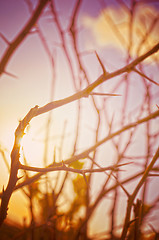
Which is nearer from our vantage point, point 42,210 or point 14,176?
point 14,176

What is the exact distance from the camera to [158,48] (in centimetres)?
59

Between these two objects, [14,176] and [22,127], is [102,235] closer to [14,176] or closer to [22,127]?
[14,176]

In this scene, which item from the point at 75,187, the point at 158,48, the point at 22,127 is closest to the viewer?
the point at 158,48

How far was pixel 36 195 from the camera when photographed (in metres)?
2.49

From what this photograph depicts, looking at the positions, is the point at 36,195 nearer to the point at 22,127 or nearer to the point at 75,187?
the point at 75,187

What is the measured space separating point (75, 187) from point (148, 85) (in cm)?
177

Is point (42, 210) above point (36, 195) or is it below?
below

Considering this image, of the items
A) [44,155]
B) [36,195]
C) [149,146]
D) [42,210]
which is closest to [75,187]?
[36,195]

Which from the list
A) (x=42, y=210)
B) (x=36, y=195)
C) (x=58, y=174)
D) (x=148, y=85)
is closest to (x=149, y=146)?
(x=148, y=85)

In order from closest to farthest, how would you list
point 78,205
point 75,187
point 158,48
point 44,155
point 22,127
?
point 158,48
point 22,127
point 44,155
point 75,187
point 78,205

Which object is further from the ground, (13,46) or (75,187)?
(13,46)

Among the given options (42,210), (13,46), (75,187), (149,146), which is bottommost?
(42,210)

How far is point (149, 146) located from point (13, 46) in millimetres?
1544

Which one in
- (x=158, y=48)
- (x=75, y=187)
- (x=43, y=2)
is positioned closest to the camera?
(x=158, y=48)
